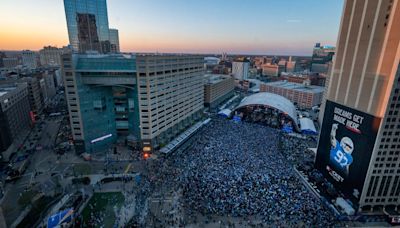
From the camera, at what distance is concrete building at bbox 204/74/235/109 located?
10360cm

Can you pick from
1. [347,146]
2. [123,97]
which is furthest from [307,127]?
[123,97]

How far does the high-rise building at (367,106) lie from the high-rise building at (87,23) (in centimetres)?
15888

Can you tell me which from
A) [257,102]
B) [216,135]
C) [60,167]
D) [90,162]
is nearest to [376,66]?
[216,135]

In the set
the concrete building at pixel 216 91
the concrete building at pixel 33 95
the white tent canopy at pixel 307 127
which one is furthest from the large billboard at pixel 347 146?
the concrete building at pixel 33 95

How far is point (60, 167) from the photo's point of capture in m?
48.4

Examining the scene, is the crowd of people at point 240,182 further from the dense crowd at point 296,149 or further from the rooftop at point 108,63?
the rooftop at point 108,63

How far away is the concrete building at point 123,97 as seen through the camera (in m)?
50.9

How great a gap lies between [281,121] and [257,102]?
12.7 metres

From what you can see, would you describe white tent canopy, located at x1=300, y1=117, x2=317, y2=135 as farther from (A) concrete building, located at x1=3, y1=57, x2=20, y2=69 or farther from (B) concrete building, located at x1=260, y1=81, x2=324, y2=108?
(A) concrete building, located at x1=3, y1=57, x2=20, y2=69

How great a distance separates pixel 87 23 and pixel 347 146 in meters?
169

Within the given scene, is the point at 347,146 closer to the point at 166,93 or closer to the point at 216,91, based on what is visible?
the point at 166,93

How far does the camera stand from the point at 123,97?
198ft

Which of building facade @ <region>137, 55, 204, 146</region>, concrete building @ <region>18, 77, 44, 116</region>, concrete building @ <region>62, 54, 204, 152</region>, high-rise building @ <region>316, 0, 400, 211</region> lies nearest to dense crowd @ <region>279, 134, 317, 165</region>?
high-rise building @ <region>316, 0, 400, 211</region>

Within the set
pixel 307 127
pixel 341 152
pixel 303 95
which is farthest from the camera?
pixel 303 95
